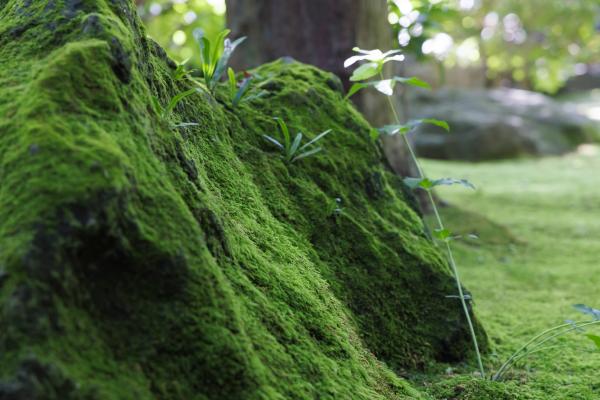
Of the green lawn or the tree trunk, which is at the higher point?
the tree trunk

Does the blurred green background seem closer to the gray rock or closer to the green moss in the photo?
the gray rock

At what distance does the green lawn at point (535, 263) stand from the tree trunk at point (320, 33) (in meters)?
1.12

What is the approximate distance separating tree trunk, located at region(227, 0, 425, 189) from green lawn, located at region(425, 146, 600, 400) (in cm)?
112

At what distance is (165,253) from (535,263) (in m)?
3.62

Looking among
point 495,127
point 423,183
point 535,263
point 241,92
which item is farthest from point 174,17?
point 423,183

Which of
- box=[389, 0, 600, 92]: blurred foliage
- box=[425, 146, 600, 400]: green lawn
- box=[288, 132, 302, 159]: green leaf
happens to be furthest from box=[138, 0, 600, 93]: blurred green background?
box=[288, 132, 302, 159]: green leaf

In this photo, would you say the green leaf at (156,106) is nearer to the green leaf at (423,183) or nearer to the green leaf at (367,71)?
the green leaf at (367,71)

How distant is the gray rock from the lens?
36.4 ft

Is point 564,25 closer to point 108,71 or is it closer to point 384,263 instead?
point 384,263

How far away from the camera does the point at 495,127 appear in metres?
11.2

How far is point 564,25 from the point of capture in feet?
30.4

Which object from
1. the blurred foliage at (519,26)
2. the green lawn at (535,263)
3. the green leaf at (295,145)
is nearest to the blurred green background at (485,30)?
the blurred foliage at (519,26)

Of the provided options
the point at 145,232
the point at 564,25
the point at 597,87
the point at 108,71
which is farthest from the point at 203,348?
the point at 597,87

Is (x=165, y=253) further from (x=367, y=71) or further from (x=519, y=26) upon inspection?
(x=519, y=26)
